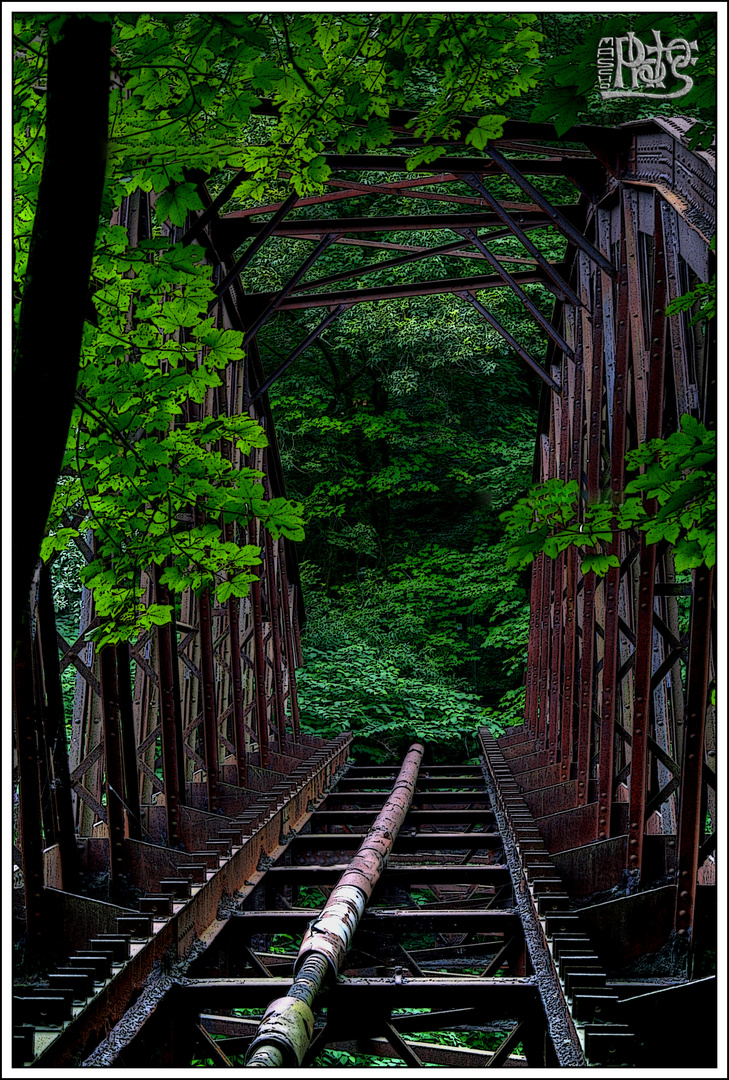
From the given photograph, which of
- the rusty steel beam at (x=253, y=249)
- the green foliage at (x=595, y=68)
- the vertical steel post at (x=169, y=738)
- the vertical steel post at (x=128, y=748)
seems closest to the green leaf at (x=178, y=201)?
the green foliage at (x=595, y=68)

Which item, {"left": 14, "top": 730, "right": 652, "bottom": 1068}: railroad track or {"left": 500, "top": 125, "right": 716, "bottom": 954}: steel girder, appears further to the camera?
{"left": 500, "top": 125, "right": 716, "bottom": 954}: steel girder

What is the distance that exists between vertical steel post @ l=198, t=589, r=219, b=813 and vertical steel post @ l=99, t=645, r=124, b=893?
6.27 ft

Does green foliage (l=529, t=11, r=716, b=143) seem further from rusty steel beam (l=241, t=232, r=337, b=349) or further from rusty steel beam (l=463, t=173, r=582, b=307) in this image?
rusty steel beam (l=241, t=232, r=337, b=349)

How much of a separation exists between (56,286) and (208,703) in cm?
654

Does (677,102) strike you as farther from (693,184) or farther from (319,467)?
(319,467)

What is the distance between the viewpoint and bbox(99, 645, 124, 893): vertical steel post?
6.61 meters

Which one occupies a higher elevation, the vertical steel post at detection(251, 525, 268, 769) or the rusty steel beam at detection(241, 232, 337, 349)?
the rusty steel beam at detection(241, 232, 337, 349)

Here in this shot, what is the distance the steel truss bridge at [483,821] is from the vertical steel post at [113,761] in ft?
0.06

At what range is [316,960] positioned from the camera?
16.5 ft

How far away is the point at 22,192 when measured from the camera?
3855 mm

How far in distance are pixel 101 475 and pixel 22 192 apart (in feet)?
4.47

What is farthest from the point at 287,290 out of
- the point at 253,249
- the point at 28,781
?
the point at 28,781

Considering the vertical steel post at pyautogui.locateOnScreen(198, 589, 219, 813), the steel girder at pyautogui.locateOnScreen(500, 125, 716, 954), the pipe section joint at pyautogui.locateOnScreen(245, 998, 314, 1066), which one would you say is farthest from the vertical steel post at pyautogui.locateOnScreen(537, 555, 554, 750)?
the pipe section joint at pyautogui.locateOnScreen(245, 998, 314, 1066)

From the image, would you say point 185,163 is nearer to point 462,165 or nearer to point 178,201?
point 178,201
